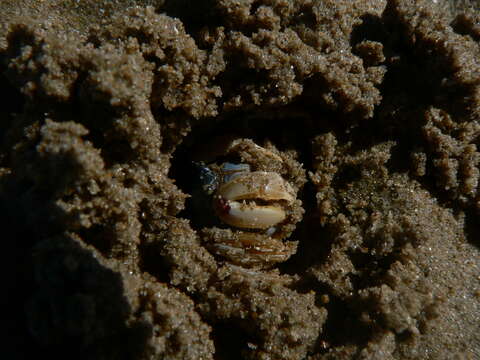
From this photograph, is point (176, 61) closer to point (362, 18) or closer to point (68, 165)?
point (68, 165)

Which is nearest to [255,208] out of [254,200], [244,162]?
[254,200]

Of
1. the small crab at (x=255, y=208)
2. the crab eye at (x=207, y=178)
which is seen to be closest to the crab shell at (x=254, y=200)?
the small crab at (x=255, y=208)

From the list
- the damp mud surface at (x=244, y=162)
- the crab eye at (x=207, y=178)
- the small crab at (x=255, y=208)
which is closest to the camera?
the damp mud surface at (x=244, y=162)

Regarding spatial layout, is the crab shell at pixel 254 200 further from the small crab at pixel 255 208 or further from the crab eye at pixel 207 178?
the crab eye at pixel 207 178

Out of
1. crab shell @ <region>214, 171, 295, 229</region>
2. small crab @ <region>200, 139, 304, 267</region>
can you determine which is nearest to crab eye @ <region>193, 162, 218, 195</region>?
small crab @ <region>200, 139, 304, 267</region>

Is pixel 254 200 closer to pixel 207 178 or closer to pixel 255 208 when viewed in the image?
pixel 255 208

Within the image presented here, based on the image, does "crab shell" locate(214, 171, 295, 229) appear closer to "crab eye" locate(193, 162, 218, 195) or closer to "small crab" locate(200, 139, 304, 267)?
A: "small crab" locate(200, 139, 304, 267)
